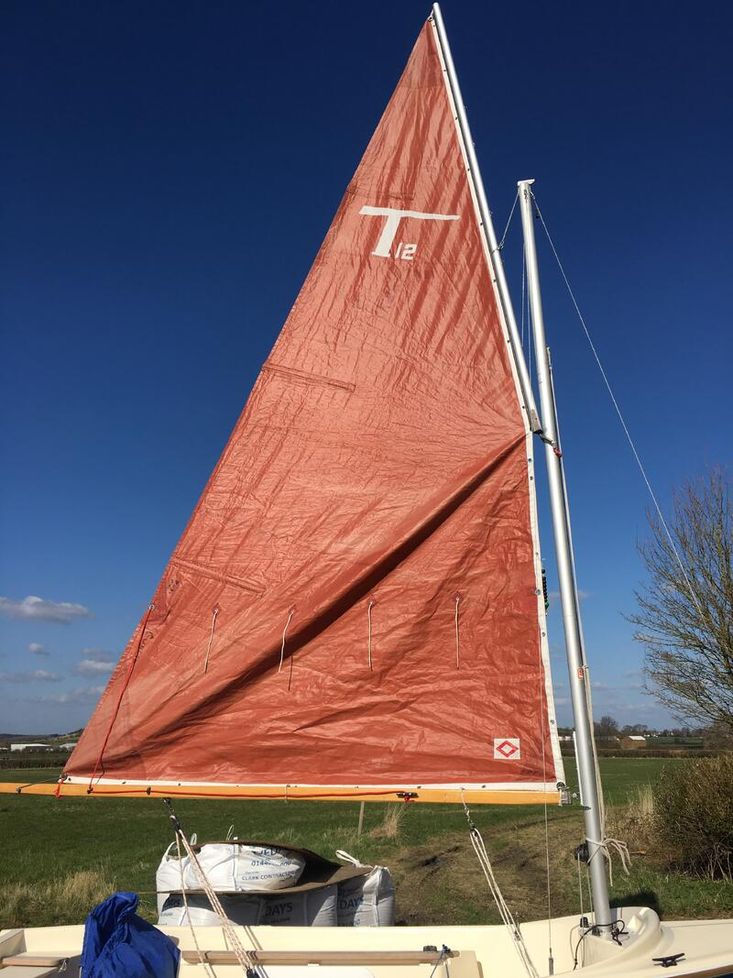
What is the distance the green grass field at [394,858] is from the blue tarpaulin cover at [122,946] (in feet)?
26.2

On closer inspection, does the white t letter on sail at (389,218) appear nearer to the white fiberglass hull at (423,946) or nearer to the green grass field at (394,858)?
the white fiberglass hull at (423,946)

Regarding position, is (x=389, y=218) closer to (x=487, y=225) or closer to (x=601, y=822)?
(x=487, y=225)

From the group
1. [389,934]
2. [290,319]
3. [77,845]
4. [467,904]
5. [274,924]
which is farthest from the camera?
[77,845]

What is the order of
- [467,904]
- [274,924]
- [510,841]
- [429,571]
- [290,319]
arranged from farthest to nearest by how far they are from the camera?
[510,841] < [467,904] < [290,319] < [274,924] < [429,571]

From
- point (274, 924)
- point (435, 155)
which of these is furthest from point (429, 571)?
point (435, 155)

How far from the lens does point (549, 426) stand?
618cm

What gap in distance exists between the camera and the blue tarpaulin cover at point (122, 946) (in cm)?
400

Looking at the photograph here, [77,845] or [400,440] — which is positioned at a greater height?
[400,440]

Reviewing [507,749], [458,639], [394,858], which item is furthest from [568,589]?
[394,858]

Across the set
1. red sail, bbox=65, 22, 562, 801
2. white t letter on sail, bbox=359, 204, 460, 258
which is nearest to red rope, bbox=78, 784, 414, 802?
red sail, bbox=65, 22, 562, 801

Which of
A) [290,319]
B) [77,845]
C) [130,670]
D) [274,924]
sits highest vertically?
[290,319]

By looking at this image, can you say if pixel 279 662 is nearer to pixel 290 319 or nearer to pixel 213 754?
pixel 213 754

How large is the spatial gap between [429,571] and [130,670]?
2697 mm

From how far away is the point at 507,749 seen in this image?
18.6ft
